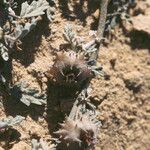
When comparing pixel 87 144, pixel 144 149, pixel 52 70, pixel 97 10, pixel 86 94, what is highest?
pixel 97 10

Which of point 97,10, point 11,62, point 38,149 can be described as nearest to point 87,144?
point 38,149

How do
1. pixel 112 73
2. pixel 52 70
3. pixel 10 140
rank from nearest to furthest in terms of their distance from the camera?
pixel 10 140, pixel 52 70, pixel 112 73

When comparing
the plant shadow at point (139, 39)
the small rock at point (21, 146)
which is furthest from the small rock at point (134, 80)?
the small rock at point (21, 146)

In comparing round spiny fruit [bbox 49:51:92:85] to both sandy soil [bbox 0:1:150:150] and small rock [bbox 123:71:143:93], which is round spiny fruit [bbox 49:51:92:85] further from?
small rock [bbox 123:71:143:93]

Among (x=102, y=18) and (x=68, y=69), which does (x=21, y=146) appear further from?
(x=102, y=18)

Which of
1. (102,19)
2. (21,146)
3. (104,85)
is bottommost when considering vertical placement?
(21,146)

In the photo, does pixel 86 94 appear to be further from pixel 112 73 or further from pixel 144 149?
pixel 144 149

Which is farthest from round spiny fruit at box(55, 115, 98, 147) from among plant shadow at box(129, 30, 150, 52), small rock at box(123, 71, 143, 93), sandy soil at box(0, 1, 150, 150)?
plant shadow at box(129, 30, 150, 52)

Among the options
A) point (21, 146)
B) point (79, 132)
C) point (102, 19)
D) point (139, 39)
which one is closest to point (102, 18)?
point (102, 19)
